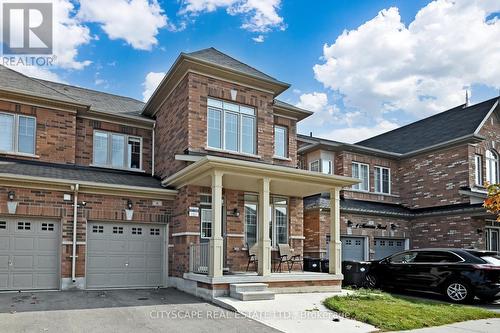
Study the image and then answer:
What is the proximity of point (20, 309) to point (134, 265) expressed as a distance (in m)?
4.45

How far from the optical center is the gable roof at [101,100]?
16291 millimetres

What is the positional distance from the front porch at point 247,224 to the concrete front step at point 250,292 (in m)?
0.21

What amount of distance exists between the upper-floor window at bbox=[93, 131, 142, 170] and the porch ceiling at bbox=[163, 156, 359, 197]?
236 cm

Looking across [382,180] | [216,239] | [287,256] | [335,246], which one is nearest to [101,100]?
[216,239]

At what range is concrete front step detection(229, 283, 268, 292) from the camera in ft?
36.1

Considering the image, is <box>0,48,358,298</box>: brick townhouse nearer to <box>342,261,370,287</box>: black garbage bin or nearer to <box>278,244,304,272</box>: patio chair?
<box>278,244,304,272</box>: patio chair

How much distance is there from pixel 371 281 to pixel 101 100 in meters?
11.7

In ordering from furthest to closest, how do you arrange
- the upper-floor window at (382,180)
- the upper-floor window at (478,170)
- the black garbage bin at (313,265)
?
the upper-floor window at (382,180), the upper-floor window at (478,170), the black garbage bin at (313,265)

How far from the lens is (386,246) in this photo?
20062 mm

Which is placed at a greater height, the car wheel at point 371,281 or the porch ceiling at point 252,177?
the porch ceiling at point 252,177

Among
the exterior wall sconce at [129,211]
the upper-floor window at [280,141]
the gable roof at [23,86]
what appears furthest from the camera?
the upper-floor window at [280,141]

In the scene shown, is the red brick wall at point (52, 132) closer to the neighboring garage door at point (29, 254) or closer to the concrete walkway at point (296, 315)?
the neighboring garage door at point (29, 254)

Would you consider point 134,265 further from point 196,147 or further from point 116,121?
point 116,121

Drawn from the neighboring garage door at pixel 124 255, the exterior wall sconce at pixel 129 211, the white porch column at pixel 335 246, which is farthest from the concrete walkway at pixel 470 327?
the exterior wall sconce at pixel 129 211
